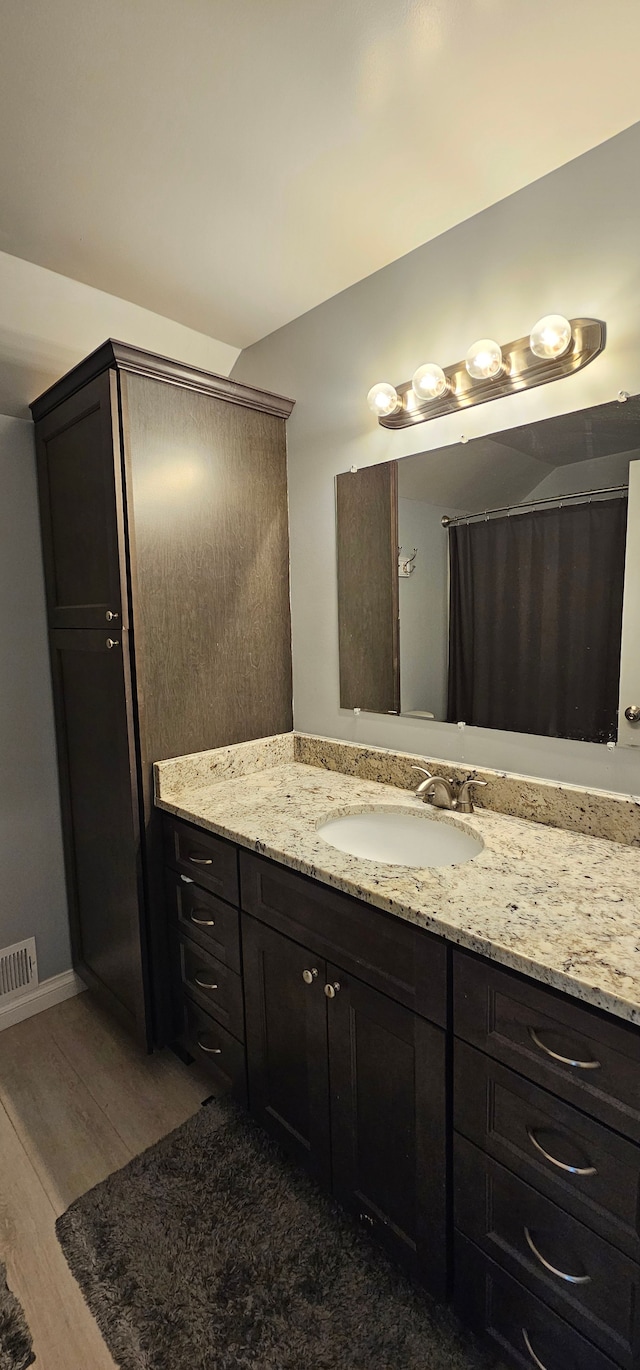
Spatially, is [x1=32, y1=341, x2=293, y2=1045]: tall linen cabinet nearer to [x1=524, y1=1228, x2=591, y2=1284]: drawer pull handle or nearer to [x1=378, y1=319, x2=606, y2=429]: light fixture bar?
[x1=378, y1=319, x2=606, y2=429]: light fixture bar

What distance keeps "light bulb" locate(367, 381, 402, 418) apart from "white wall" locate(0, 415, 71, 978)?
1.14 m

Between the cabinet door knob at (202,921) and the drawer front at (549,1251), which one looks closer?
the drawer front at (549,1251)

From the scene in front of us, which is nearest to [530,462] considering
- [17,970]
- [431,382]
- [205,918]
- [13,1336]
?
[431,382]

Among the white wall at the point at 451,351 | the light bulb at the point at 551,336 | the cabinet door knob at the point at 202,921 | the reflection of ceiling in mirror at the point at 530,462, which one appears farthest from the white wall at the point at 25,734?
the light bulb at the point at 551,336

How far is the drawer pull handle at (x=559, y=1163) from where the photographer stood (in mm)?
858

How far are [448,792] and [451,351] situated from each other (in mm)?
1147

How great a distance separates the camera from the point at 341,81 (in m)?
1.16

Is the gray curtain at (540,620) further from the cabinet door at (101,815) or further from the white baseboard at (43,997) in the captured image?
the white baseboard at (43,997)

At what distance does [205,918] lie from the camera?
1.63 m

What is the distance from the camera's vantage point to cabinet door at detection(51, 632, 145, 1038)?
1.73 metres

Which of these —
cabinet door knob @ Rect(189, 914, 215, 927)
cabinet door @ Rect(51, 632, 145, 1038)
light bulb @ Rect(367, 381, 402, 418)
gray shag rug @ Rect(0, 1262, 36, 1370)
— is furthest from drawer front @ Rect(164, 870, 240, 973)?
light bulb @ Rect(367, 381, 402, 418)

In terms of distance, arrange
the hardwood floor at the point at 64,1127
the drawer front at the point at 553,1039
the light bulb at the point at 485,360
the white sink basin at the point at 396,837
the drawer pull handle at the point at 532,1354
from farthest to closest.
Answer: the white sink basin at the point at 396,837, the light bulb at the point at 485,360, the hardwood floor at the point at 64,1127, the drawer pull handle at the point at 532,1354, the drawer front at the point at 553,1039

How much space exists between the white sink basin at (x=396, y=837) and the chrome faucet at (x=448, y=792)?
0.17ft

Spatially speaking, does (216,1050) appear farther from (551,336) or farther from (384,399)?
(551,336)
